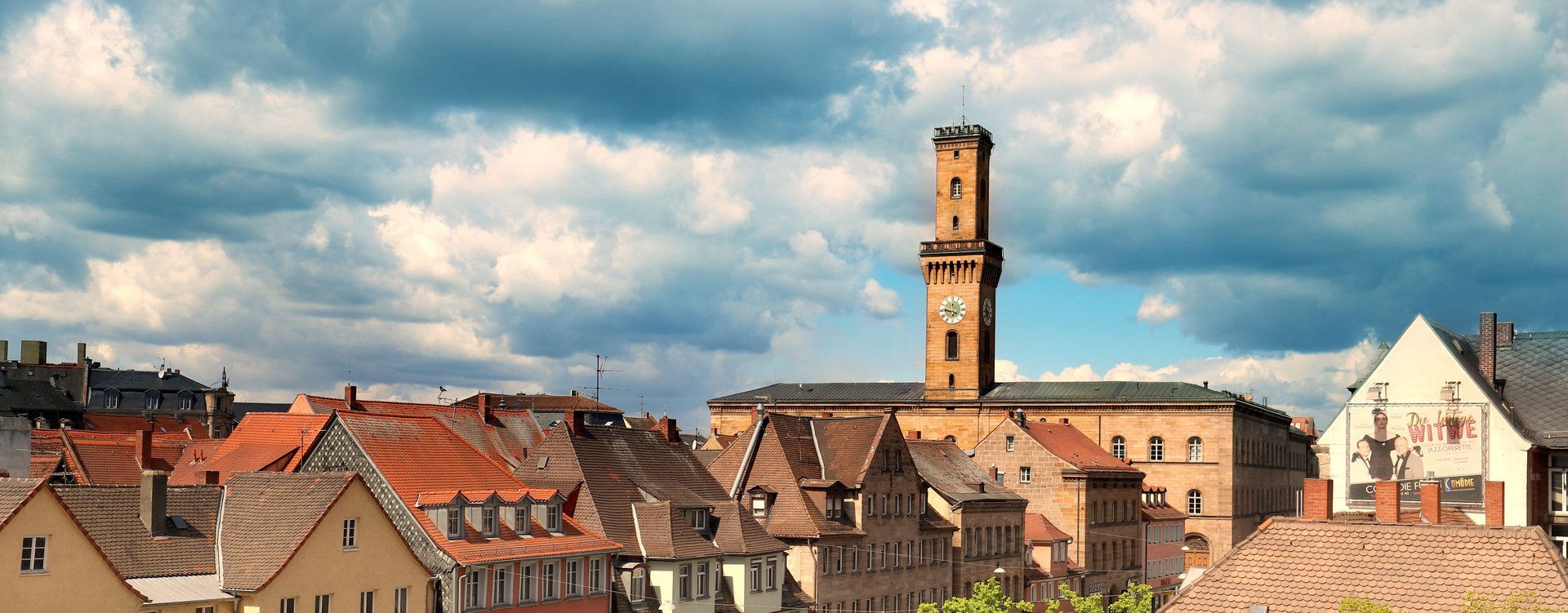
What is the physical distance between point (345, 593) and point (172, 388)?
389 ft

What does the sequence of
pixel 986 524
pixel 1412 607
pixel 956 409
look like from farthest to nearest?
pixel 956 409 → pixel 986 524 → pixel 1412 607

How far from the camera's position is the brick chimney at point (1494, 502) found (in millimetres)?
40906

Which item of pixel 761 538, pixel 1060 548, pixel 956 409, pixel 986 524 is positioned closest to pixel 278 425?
pixel 761 538

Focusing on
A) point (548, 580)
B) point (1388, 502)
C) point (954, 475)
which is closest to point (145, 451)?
point (548, 580)

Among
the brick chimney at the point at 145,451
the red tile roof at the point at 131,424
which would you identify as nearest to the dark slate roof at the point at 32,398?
the red tile roof at the point at 131,424

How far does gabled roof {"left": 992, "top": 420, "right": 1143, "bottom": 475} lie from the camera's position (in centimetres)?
10969

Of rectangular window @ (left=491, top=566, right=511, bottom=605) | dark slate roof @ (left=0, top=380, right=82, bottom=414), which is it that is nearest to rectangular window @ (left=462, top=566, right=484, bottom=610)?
rectangular window @ (left=491, top=566, right=511, bottom=605)

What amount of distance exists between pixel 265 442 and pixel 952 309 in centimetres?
8593

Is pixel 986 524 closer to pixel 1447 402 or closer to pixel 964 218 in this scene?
pixel 1447 402

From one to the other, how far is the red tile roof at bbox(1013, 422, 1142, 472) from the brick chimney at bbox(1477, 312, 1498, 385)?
57.1m

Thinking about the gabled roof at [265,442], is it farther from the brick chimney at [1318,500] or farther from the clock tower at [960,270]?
the clock tower at [960,270]

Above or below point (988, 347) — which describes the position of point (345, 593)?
below

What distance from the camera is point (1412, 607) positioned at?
107 ft

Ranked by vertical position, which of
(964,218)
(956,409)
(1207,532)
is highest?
(964,218)
